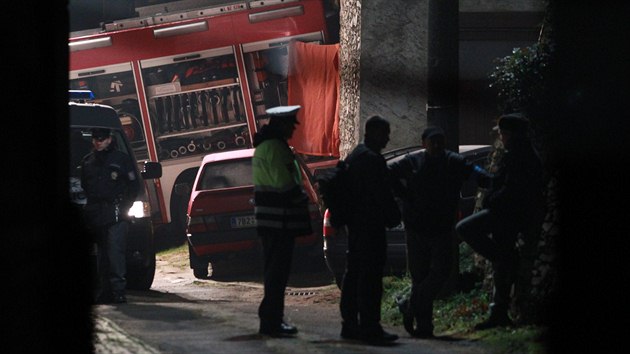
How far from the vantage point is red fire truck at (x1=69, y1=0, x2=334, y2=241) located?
22625mm

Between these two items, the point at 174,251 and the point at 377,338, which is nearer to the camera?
the point at 377,338

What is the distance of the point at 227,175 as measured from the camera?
1833 cm

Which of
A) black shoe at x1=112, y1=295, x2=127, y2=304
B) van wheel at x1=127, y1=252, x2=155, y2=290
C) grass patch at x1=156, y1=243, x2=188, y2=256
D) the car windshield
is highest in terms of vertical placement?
the car windshield

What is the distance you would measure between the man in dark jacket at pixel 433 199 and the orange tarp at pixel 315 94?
10.8 metres

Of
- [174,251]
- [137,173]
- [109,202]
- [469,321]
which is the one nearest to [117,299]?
[109,202]

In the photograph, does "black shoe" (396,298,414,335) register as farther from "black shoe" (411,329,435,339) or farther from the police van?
the police van

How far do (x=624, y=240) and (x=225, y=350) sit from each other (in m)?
2.89

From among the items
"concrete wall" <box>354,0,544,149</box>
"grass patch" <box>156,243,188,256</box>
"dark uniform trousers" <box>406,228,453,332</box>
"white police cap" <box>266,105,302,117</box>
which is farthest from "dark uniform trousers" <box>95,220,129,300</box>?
"grass patch" <box>156,243,188,256</box>

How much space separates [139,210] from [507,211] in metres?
5.91

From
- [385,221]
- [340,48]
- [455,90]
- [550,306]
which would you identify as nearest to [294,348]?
[385,221]

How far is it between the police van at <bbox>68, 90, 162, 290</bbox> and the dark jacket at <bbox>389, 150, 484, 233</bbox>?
17.3ft

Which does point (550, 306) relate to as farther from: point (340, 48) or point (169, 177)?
point (169, 177)

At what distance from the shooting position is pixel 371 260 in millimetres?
10516

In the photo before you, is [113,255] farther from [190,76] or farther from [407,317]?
[190,76]
